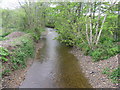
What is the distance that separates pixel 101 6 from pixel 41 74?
6462 mm

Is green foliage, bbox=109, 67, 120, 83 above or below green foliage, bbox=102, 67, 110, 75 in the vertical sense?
above

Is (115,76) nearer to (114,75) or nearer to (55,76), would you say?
(114,75)

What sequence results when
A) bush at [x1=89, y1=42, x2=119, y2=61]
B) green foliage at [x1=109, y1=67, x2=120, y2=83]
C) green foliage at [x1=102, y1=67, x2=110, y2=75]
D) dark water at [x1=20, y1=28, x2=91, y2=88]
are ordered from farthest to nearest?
Result: bush at [x1=89, y1=42, x2=119, y2=61]
green foliage at [x1=102, y1=67, x2=110, y2=75]
dark water at [x1=20, y1=28, x2=91, y2=88]
green foliage at [x1=109, y1=67, x2=120, y2=83]

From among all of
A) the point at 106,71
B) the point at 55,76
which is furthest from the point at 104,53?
the point at 55,76

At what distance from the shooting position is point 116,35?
11.9 meters

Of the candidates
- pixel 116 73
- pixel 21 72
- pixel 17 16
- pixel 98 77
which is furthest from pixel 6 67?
pixel 17 16

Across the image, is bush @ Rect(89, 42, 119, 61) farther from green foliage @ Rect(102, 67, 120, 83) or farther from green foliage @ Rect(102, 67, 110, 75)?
green foliage @ Rect(102, 67, 120, 83)

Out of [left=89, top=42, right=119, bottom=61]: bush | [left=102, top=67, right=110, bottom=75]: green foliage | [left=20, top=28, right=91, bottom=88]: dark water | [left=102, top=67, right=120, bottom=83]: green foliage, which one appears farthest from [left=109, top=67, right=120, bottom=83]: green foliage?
[left=89, top=42, right=119, bottom=61]: bush

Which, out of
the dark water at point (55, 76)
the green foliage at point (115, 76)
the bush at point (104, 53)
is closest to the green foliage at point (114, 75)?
the green foliage at point (115, 76)

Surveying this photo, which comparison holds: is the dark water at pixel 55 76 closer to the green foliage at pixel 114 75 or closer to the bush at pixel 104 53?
the green foliage at pixel 114 75

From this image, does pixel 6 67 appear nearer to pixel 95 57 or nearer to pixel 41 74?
pixel 41 74

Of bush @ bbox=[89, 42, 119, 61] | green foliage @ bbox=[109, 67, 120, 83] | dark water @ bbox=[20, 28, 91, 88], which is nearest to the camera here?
green foliage @ bbox=[109, 67, 120, 83]

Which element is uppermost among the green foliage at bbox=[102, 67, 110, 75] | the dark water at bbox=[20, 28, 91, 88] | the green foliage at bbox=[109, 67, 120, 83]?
the green foliage at bbox=[109, 67, 120, 83]

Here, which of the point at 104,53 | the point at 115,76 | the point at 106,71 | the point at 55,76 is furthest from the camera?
the point at 104,53
